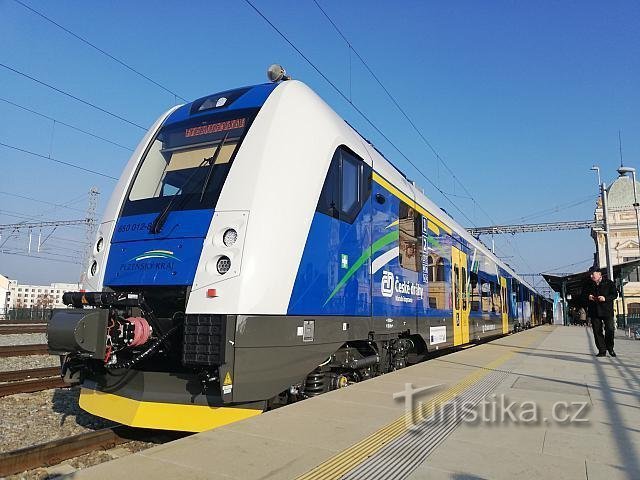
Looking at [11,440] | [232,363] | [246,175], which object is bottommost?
[11,440]

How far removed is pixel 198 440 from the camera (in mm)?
3543

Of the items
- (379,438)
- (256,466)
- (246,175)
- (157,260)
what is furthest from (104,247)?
(379,438)

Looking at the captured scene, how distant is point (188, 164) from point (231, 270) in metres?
1.73

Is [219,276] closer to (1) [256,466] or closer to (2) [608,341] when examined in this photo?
(1) [256,466]

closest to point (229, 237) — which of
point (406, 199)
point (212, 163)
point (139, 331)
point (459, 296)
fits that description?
point (212, 163)

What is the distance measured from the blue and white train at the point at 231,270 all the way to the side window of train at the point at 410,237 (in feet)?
3.44

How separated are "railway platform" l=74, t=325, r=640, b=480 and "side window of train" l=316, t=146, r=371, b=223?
200 centimetres

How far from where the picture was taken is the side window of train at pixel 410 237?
24.3 feet

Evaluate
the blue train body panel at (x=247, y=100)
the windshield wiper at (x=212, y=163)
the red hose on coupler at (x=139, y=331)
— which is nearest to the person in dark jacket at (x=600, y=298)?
the blue train body panel at (x=247, y=100)

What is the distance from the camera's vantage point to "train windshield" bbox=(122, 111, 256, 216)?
15.4 feet

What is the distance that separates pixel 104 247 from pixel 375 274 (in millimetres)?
3219

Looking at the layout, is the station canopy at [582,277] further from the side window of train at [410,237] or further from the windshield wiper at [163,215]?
the windshield wiper at [163,215]

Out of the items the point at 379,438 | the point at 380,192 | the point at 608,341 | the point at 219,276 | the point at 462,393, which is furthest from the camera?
the point at 608,341

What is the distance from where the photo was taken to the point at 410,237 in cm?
785
